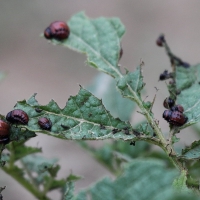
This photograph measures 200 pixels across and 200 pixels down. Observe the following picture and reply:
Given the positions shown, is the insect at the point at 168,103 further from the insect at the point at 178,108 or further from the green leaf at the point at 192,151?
the green leaf at the point at 192,151

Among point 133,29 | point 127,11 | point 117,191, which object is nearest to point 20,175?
point 117,191

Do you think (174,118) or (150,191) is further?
(174,118)

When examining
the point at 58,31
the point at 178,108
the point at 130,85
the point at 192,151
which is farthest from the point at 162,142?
the point at 58,31

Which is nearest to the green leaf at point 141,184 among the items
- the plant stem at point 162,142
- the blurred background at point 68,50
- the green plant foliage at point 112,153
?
the plant stem at point 162,142

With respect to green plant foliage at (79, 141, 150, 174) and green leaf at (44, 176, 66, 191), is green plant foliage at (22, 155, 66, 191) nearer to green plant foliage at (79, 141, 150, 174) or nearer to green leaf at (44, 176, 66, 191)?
green leaf at (44, 176, 66, 191)

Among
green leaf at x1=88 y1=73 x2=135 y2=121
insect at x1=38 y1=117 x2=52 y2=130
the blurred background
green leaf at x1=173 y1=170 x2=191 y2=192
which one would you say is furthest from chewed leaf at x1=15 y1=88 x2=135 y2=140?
the blurred background

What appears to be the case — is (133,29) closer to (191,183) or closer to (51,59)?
(51,59)
